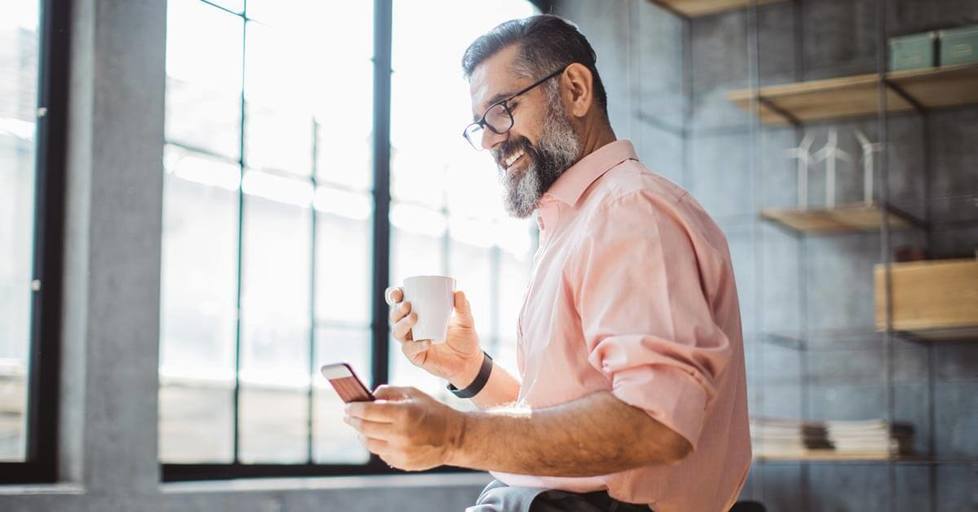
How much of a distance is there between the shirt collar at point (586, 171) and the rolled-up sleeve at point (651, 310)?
179mm

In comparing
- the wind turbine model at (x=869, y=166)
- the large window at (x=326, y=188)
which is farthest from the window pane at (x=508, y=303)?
the wind turbine model at (x=869, y=166)

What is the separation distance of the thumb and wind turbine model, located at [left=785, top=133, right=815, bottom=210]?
332cm

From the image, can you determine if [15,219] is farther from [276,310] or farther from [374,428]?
[276,310]

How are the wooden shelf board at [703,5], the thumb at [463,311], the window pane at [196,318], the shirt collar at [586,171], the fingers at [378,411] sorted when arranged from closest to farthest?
the fingers at [378,411]
the shirt collar at [586,171]
the thumb at [463,311]
the wooden shelf board at [703,5]
the window pane at [196,318]

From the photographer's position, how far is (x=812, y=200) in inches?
200

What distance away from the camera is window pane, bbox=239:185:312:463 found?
456cm

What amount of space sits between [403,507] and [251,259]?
72.0 inches

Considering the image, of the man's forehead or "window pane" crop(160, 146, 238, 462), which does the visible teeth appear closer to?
the man's forehead

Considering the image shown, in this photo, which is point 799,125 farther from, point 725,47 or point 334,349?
point 334,349

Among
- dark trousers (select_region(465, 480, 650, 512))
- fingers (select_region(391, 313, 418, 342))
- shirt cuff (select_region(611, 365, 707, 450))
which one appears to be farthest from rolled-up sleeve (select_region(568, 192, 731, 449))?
fingers (select_region(391, 313, 418, 342))

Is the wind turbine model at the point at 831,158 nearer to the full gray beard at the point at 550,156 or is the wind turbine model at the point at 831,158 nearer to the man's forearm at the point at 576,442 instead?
the full gray beard at the point at 550,156

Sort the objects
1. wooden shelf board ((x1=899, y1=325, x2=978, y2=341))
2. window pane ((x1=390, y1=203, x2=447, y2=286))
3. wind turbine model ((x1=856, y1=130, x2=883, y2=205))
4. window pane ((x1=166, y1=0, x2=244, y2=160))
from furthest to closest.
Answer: wind turbine model ((x1=856, y1=130, x2=883, y2=205)) → window pane ((x1=390, y1=203, x2=447, y2=286)) → wooden shelf board ((x1=899, y1=325, x2=978, y2=341)) → window pane ((x1=166, y1=0, x2=244, y2=160))

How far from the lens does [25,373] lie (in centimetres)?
314

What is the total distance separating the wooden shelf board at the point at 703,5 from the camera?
5.15m
